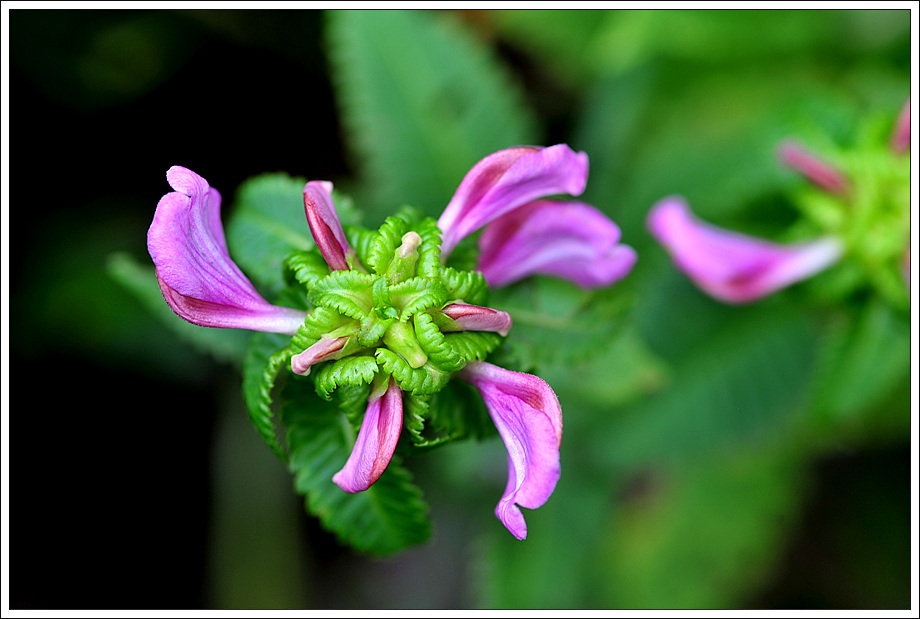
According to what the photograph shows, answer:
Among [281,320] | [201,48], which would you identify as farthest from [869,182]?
[201,48]

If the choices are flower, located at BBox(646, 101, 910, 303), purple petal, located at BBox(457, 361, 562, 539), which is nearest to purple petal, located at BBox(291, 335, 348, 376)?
purple petal, located at BBox(457, 361, 562, 539)

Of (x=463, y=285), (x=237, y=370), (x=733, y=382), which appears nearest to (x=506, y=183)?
(x=463, y=285)

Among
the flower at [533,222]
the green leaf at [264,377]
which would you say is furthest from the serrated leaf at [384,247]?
the green leaf at [264,377]

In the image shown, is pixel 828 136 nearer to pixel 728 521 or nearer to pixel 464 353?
pixel 464 353

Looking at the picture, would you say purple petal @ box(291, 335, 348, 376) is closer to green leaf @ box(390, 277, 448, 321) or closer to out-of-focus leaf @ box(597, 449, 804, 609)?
green leaf @ box(390, 277, 448, 321)

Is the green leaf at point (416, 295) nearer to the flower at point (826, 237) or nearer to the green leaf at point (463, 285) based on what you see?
the green leaf at point (463, 285)

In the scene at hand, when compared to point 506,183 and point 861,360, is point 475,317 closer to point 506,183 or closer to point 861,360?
point 506,183
